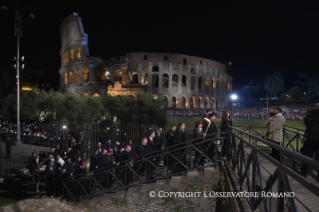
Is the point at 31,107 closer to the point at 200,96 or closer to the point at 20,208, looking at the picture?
the point at 20,208

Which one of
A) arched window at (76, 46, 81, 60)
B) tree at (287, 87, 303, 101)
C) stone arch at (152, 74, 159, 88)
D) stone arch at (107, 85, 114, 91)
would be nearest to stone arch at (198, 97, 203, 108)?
stone arch at (152, 74, 159, 88)

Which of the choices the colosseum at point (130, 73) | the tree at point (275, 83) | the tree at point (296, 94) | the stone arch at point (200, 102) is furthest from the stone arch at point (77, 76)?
the tree at point (275, 83)

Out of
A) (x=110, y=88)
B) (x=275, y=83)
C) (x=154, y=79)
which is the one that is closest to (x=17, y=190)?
(x=110, y=88)

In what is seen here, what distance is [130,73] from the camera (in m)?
44.1

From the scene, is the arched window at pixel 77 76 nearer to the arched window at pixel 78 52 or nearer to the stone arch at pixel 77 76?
the stone arch at pixel 77 76

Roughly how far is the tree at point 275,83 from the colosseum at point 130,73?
2452 centimetres

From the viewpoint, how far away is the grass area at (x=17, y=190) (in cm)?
789

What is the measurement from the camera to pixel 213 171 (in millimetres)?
6254

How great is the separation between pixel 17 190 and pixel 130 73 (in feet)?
121

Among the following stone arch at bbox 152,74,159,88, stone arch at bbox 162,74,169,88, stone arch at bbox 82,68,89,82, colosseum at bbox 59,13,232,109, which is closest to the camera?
colosseum at bbox 59,13,232,109

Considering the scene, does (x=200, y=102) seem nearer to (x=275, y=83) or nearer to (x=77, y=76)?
(x=77, y=76)

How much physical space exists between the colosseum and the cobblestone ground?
31.0 metres

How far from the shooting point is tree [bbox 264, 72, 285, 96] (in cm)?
6353

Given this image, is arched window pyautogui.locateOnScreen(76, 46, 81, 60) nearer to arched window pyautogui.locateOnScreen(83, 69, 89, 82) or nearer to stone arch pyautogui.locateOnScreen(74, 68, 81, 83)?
stone arch pyautogui.locateOnScreen(74, 68, 81, 83)
